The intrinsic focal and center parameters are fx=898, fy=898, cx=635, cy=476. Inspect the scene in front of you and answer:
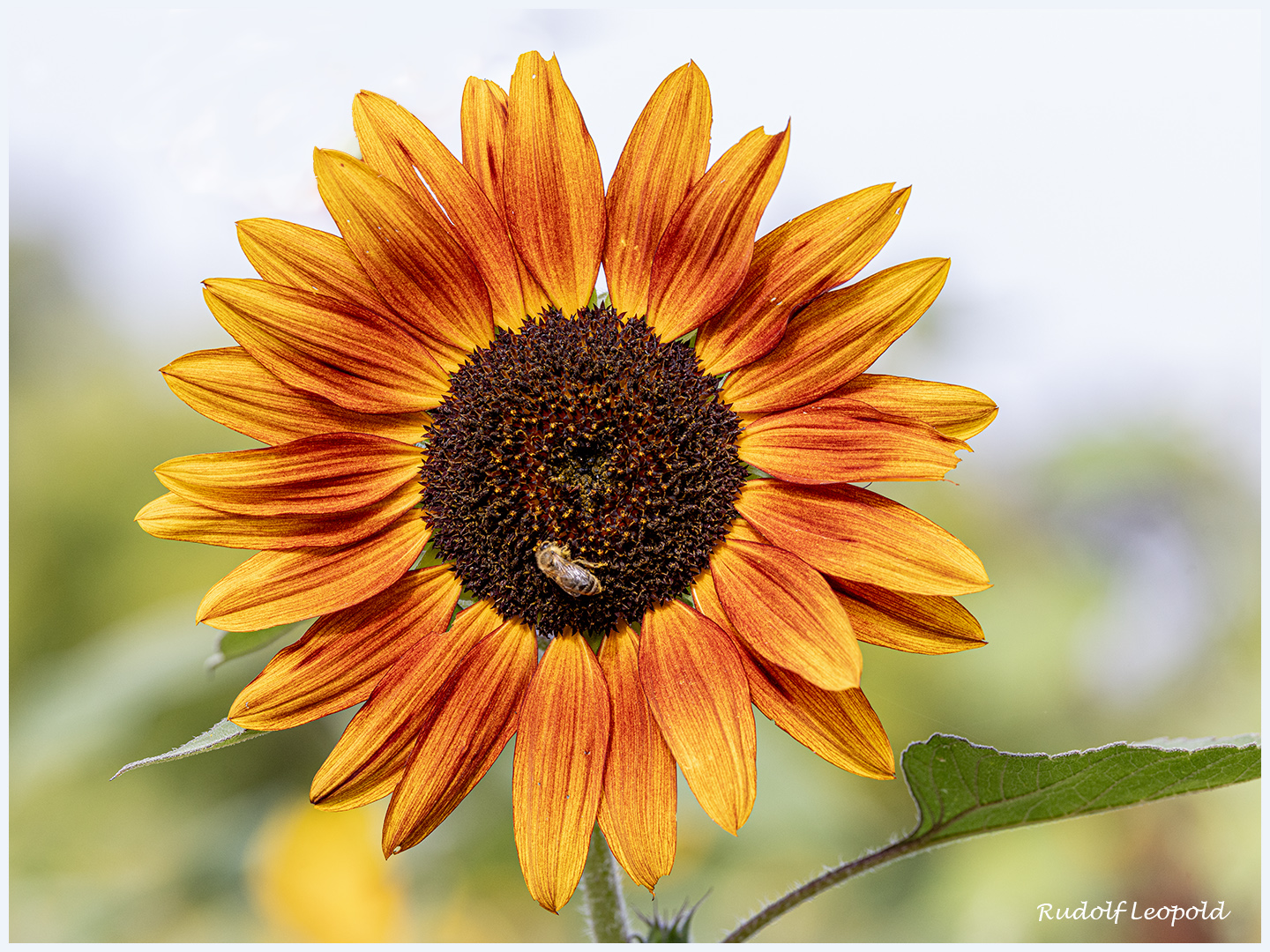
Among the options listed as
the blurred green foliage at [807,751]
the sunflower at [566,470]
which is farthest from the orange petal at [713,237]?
the blurred green foliage at [807,751]

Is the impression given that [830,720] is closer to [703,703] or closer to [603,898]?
[703,703]

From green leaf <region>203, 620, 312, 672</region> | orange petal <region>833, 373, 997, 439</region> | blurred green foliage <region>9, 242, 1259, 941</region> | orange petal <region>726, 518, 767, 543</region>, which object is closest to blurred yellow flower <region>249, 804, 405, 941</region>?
blurred green foliage <region>9, 242, 1259, 941</region>

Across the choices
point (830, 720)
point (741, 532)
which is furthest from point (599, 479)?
point (830, 720)

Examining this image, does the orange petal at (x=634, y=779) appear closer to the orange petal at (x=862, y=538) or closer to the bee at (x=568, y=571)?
the bee at (x=568, y=571)

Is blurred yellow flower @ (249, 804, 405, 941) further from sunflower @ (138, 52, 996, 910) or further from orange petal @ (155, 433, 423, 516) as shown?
orange petal @ (155, 433, 423, 516)

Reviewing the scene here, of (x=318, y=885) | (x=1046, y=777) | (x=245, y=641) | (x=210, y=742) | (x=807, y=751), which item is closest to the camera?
(x=210, y=742)

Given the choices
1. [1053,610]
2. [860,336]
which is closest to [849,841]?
[1053,610]
